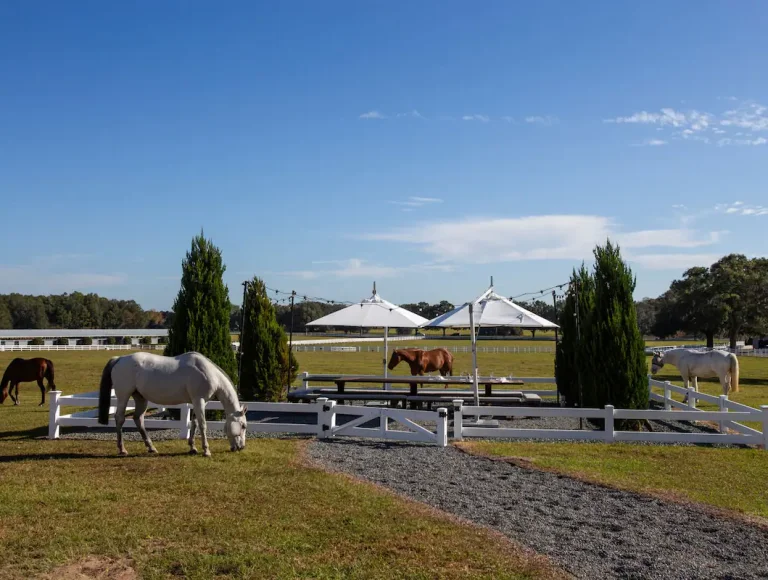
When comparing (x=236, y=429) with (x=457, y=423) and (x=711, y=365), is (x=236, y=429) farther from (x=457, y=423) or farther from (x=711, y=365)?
(x=711, y=365)

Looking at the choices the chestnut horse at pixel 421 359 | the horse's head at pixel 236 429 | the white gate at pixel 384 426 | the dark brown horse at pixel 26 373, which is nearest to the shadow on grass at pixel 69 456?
the horse's head at pixel 236 429

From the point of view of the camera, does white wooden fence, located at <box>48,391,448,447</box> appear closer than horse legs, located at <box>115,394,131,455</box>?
No

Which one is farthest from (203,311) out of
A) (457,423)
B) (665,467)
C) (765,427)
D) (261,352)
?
(765,427)

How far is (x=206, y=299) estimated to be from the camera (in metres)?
14.0

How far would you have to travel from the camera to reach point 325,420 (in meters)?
11.5

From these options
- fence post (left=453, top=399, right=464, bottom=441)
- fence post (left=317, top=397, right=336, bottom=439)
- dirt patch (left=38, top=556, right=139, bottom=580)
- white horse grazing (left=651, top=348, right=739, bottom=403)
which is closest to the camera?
dirt patch (left=38, top=556, right=139, bottom=580)

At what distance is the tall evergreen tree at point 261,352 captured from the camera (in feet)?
50.9

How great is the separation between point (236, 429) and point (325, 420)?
188cm

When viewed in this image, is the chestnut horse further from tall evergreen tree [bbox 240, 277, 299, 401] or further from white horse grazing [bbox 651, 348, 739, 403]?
white horse grazing [bbox 651, 348, 739, 403]

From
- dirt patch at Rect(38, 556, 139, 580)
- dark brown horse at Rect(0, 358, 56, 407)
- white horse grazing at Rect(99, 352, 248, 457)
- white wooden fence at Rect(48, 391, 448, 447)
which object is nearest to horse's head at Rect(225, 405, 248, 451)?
white horse grazing at Rect(99, 352, 248, 457)

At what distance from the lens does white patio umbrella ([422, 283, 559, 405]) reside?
Answer: 13.8 meters

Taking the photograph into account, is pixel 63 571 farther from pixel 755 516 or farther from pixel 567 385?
pixel 567 385

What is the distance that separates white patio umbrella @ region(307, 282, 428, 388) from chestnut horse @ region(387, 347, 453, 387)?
0.97 meters

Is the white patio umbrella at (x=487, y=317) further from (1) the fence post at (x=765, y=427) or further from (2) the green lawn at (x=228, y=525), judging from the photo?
(2) the green lawn at (x=228, y=525)
